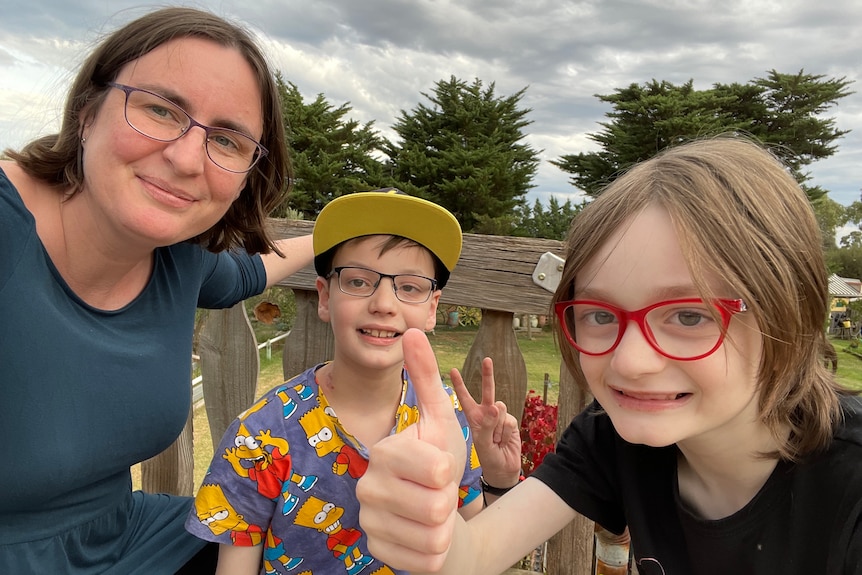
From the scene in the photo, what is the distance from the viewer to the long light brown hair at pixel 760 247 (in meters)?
0.98

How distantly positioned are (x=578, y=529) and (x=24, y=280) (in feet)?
5.28

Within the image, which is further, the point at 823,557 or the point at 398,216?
the point at 398,216

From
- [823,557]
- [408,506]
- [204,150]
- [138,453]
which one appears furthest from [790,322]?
[138,453]

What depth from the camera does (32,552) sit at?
48.9 inches

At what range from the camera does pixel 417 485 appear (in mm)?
878

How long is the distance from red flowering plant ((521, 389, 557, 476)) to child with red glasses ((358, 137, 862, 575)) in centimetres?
193

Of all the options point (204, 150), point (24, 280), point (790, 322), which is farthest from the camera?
point (204, 150)

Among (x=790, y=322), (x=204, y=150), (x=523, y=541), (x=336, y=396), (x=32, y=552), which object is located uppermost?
(x=204, y=150)

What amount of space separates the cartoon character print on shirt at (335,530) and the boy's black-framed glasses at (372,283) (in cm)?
53

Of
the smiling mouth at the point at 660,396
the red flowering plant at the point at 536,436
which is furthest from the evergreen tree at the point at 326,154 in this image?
the smiling mouth at the point at 660,396

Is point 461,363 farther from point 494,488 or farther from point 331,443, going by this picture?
point 331,443

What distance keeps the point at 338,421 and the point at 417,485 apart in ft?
1.95

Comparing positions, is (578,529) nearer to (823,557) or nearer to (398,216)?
(823,557)

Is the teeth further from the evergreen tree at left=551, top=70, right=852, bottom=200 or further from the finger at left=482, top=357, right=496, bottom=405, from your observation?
the evergreen tree at left=551, top=70, right=852, bottom=200
